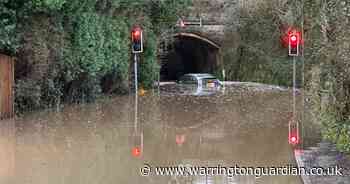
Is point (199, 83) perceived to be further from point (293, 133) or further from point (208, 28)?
point (293, 133)

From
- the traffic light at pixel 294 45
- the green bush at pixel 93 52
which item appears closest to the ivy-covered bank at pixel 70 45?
the green bush at pixel 93 52

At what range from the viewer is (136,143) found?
1445 cm

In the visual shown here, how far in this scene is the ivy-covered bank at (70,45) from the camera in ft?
64.4

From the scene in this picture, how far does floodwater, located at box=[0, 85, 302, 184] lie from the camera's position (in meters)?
10.5

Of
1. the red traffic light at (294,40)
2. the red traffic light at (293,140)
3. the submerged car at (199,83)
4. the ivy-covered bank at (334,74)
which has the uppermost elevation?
the red traffic light at (294,40)

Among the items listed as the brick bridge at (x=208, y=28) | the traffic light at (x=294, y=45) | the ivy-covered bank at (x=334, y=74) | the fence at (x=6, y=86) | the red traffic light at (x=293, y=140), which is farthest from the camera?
the brick bridge at (x=208, y=28)

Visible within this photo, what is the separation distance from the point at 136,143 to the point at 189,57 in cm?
4587

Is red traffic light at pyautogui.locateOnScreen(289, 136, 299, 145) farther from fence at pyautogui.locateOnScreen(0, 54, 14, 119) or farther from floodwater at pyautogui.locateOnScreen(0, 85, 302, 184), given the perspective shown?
fence at pyautogui.locateOnScreen(0, 54, 14, 119)

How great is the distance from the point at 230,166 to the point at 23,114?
35.0 ft

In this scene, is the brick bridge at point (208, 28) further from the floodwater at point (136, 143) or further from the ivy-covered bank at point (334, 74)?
the ivy-covered bank at point (334, 74)

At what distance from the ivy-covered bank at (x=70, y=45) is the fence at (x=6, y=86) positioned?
372 millimetres

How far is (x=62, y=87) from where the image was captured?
2442 cm

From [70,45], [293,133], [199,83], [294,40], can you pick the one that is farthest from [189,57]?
[293,133]

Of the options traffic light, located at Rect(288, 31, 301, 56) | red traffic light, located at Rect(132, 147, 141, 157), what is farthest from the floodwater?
traffic light, located at Rect(288, 31, 301, 56)
